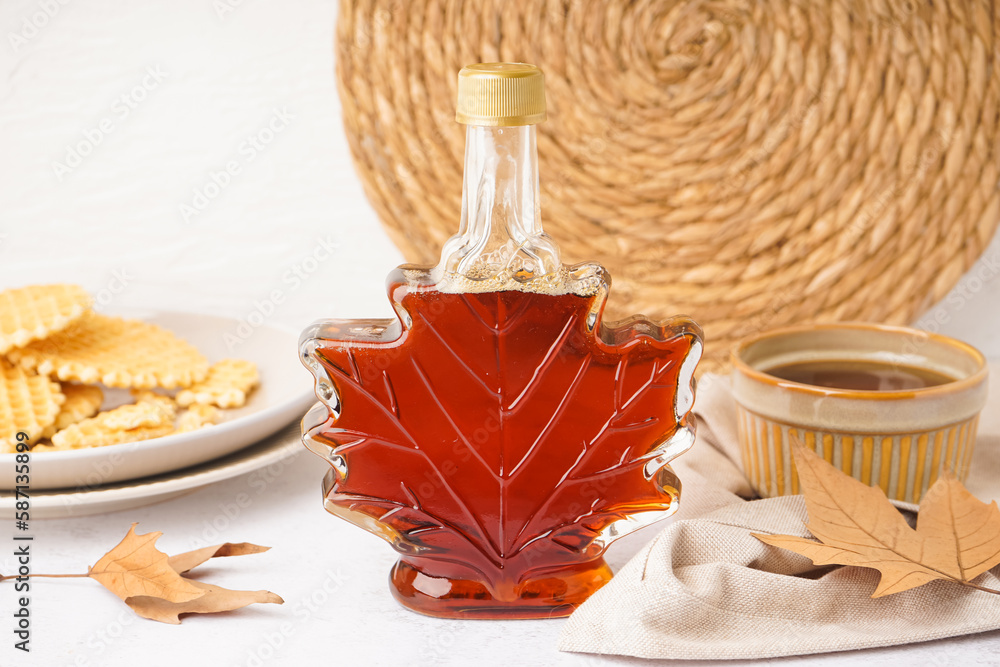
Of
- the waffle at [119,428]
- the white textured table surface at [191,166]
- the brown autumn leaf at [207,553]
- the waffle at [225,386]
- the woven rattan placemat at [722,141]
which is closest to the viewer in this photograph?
the brown autumn leaf at [207,553]

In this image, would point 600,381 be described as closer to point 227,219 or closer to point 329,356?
point 329,356

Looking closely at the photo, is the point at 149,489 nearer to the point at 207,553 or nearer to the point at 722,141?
the point at 207,553

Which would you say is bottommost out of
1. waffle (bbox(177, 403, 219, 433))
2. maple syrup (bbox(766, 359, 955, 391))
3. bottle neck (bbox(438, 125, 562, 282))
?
waffle (bbox(177, 403, 219, 433))

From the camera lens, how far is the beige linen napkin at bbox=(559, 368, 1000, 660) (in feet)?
2.18

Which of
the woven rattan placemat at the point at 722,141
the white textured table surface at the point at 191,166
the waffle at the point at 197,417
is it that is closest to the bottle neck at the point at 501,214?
the waffle at the point at 197,417

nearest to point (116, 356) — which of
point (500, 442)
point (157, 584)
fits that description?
point (157, 584)

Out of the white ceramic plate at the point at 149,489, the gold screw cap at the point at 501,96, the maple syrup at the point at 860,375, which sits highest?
the gold screw cap at the point at 501,96

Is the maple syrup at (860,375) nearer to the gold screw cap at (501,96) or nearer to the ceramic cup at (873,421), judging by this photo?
the ceramic cup at (873,421)

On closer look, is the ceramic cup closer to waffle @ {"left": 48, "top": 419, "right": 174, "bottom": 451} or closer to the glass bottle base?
the glass bottle base

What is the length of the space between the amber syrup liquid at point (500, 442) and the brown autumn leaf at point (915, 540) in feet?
0.36

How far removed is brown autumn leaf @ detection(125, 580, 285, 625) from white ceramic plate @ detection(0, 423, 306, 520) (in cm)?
10

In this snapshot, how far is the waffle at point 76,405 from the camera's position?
91 centimetres

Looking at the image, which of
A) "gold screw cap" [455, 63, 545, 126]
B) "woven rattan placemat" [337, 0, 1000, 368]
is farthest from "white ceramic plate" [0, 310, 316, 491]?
"gold screw cap" [455, 63, 545, 126]

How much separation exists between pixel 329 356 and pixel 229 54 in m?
0.74
